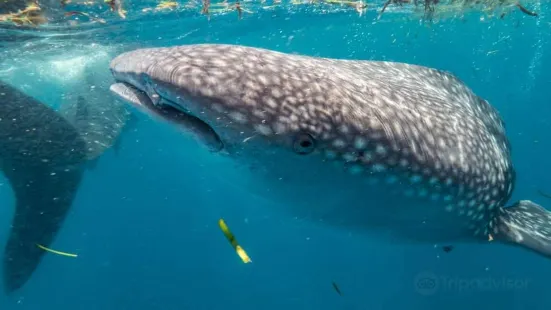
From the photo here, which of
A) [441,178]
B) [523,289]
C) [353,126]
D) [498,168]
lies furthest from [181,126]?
[523,289]

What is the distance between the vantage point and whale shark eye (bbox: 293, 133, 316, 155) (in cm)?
270

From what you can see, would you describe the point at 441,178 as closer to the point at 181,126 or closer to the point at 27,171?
the point at 181,126

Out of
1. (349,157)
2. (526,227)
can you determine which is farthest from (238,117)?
(526,227)

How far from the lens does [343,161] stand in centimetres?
296

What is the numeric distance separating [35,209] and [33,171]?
91 centimetres

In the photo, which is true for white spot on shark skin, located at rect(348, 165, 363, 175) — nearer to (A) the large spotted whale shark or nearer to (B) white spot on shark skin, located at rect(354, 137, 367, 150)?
(A) the large spotted whale shark

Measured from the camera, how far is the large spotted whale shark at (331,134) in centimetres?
252

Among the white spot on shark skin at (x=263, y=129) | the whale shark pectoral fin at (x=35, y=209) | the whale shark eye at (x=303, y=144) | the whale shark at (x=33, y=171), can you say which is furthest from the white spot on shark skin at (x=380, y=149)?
the whale shark pectoral fin at (x=35, y=209)

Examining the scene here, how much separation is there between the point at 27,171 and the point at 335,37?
26667 mm

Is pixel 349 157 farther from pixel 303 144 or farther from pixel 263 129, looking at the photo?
pixel 263 129

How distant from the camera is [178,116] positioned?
8.36 feet

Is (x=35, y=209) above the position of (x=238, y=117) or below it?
below

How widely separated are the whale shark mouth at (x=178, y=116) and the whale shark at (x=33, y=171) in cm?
634

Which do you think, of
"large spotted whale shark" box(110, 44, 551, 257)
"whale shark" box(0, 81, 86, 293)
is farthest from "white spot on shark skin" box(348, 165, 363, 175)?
"whale shark" box(0, 81, 86, 293)
